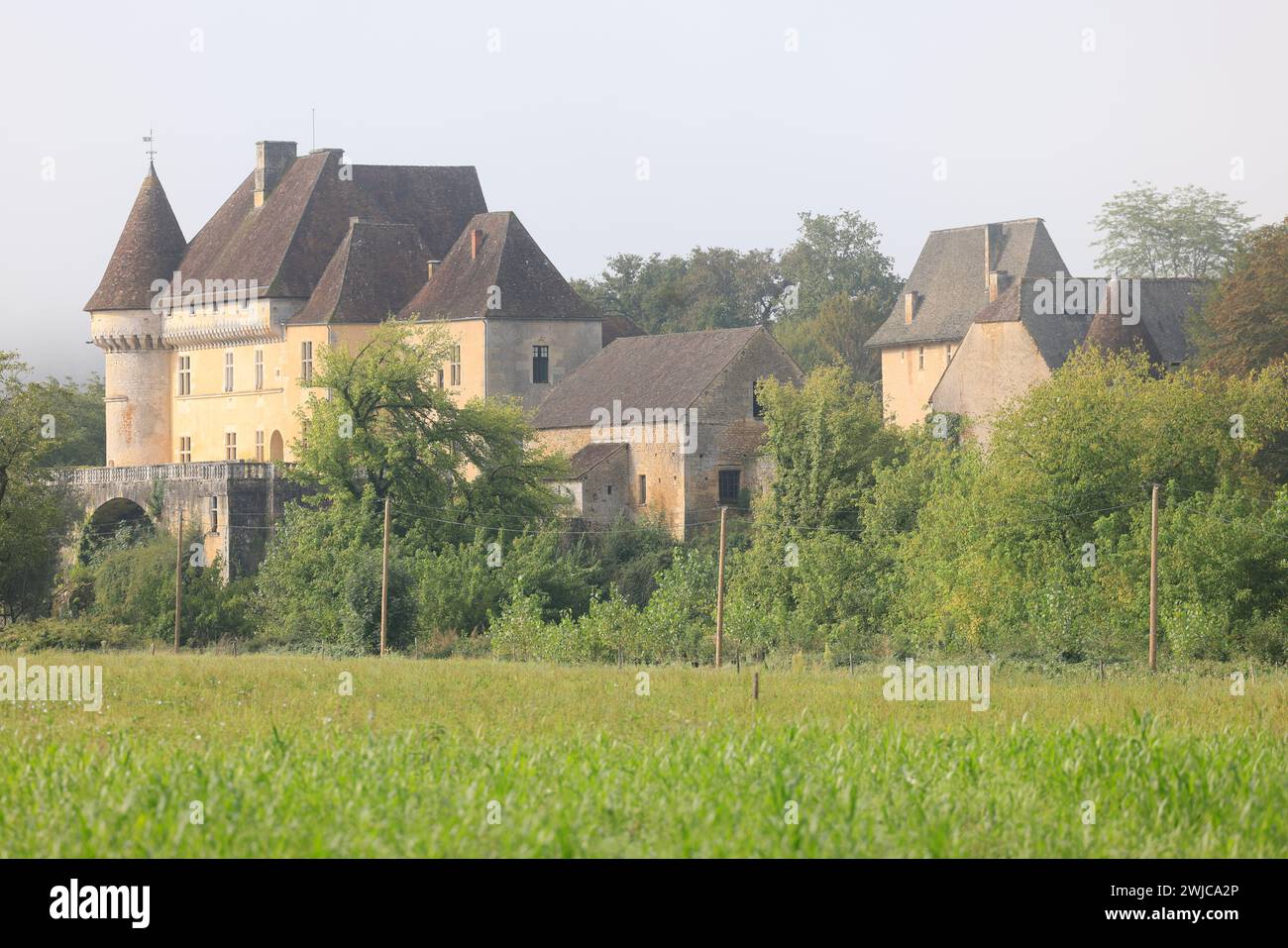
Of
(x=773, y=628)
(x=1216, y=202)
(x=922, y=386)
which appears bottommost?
(x=773, y=628)

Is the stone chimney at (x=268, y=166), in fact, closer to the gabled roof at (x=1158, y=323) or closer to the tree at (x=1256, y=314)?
the gabled roof at (x=1158, y=323)

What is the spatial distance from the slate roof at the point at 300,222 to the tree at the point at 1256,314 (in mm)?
26108

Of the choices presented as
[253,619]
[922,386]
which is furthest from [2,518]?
[922,386]

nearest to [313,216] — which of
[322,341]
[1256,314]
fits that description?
[322,341]

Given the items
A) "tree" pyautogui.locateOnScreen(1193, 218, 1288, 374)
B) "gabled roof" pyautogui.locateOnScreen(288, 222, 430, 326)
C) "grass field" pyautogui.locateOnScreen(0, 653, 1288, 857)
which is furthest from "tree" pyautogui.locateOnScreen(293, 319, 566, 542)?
"grass field" pyautogui.locateOnScreen(0, 653, 1288, 857)

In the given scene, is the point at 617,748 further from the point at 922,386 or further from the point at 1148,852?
the point at 922,386

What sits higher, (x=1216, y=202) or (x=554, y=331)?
(x=1216, y=202)

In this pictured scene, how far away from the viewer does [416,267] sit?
6109 centimetres

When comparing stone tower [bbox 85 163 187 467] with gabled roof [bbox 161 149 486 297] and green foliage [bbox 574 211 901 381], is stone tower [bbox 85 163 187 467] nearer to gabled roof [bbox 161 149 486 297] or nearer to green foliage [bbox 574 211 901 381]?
gabled roof [bbox 161 149 486 297]

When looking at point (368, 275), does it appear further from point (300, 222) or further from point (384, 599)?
point (384, 599)

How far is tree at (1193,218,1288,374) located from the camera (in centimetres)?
4888

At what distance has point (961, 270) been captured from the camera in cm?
7188
